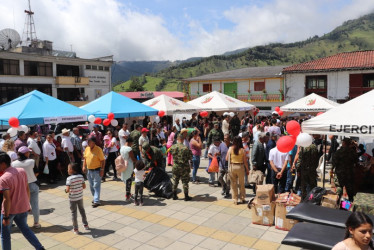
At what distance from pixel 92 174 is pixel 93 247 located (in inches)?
80.7

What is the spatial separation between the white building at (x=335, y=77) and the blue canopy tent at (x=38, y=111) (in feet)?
76.7

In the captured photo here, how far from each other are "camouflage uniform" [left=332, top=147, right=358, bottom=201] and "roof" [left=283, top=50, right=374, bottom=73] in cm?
2218

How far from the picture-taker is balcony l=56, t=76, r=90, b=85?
102ft

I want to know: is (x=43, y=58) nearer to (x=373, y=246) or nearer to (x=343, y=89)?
(x=343, y=89)

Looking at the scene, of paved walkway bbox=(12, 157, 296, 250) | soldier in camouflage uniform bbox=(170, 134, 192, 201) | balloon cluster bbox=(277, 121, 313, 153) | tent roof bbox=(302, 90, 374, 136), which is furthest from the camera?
soldier in camouflage uniform bbox=(170, 134, 192, 201)

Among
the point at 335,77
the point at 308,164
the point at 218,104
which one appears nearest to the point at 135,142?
the point at 308,164

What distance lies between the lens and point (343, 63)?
26.7 m

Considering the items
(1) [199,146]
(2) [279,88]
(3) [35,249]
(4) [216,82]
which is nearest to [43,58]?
(4) [216,82]

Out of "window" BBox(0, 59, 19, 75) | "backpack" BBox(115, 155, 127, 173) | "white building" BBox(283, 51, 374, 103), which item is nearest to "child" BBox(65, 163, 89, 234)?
"backpack" BBox(115, 155, 127, 173)

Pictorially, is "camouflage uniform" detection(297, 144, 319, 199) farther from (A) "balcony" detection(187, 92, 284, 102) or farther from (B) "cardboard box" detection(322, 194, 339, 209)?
(A) "balcony" detection(187, 92, 284, 102)

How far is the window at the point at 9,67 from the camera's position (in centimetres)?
2653

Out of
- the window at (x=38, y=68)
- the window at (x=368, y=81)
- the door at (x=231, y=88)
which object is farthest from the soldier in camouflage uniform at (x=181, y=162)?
the window at (x=38, y=68)

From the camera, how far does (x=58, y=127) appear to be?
44.8 ft

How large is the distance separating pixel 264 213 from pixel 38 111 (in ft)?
25.4
